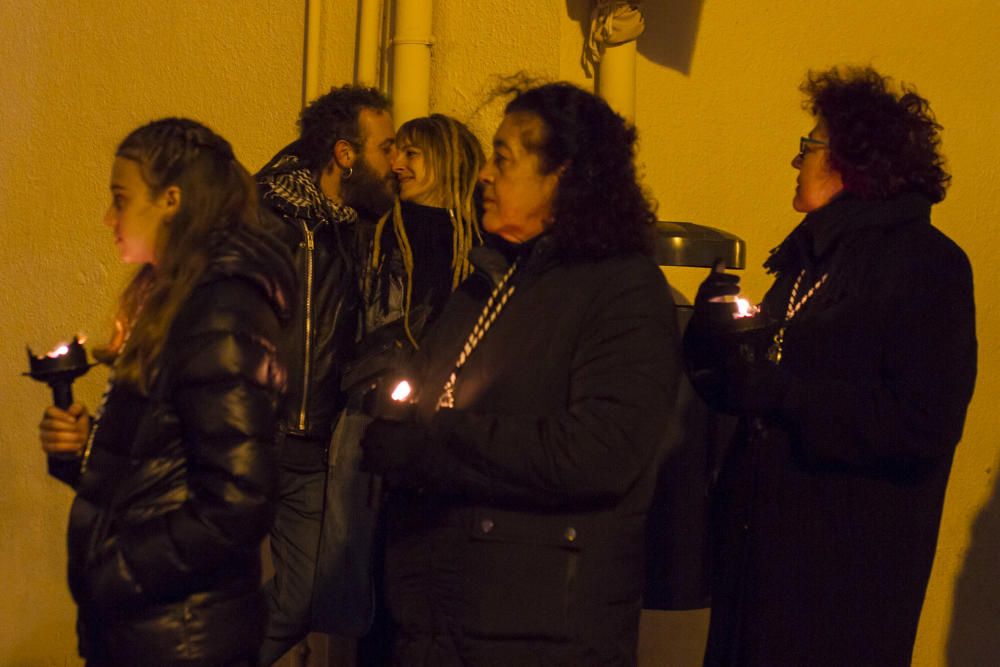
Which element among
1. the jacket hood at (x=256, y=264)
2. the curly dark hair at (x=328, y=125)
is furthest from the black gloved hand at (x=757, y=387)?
the curly dark hair at (x=328, y=125)

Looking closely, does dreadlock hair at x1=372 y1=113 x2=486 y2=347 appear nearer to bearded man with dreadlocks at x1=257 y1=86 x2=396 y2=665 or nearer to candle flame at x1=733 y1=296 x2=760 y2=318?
bearded man with dreadlocks at x1=257 y1=86 x2=396 y2=665

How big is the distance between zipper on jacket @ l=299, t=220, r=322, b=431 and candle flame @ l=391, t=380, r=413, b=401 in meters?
1.40

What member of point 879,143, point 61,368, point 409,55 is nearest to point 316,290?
point 409,55

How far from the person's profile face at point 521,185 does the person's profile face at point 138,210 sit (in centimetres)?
63

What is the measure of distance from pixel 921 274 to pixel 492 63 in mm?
2084

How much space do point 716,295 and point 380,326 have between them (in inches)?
52.7

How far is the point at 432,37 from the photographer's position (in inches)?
189

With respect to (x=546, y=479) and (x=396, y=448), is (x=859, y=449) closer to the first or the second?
(x=546, y=479)

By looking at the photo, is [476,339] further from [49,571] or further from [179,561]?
[49,571]

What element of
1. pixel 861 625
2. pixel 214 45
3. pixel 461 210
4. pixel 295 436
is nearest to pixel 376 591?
pixel 295 436

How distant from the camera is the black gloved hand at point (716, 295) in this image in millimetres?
2994

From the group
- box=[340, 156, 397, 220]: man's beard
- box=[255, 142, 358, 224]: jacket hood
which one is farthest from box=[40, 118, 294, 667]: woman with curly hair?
box=[340, 156, 397, 220]: man's beard

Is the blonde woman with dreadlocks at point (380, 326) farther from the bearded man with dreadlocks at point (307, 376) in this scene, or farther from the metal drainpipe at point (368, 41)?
the metal drainpipe at point (368, 41)

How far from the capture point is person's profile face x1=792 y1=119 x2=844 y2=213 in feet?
11.1
